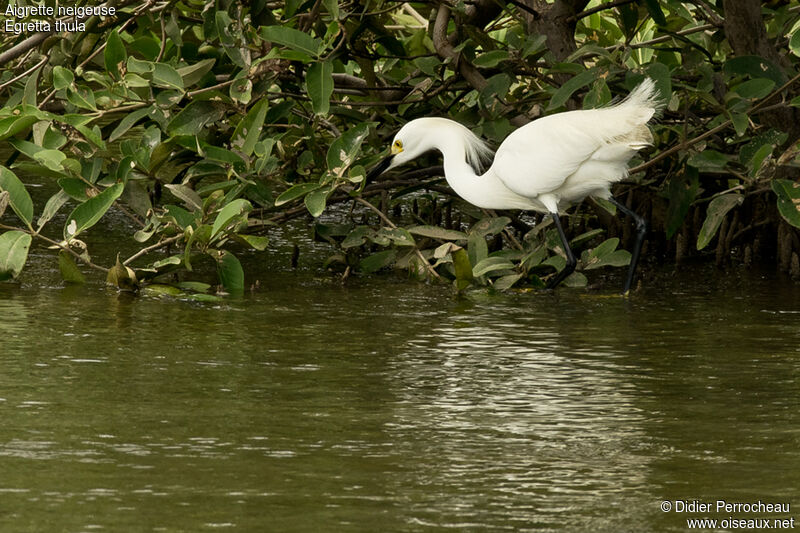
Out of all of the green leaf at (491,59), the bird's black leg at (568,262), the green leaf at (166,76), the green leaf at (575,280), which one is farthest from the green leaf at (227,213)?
the green leaf at (575,280)

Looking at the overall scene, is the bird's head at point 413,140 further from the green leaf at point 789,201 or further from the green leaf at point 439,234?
the green leaf at point 789,201

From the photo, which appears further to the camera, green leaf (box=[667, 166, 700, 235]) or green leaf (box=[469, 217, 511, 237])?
green leaf (box=[469, 217, 511, 237])

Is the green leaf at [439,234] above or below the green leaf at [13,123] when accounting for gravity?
below

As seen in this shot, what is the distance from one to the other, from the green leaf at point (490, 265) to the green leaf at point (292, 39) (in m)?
1.31

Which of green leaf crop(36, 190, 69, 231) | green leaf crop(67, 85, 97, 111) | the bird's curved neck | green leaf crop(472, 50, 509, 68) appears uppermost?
green leaf crop(472, 50, 509, 68)

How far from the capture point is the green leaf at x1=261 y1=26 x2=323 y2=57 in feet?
19.3

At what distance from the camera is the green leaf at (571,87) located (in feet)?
21.0

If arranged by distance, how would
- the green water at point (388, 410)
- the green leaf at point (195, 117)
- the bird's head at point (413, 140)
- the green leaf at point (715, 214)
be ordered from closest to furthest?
1. the green water at point (388, 410)
2. the green leaf at point (195, 117)
3. the green leaf at point (715, 214)
4. the bird's head at point (413, 140)

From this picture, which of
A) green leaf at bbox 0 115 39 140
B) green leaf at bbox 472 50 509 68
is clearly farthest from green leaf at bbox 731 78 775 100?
green leaf at bbox 0 115 39 140

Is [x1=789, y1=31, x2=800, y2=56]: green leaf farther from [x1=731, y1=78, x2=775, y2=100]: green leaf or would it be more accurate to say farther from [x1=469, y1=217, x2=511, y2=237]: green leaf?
[x1=469, y1=217, x2=511, y2=237]: green leaf

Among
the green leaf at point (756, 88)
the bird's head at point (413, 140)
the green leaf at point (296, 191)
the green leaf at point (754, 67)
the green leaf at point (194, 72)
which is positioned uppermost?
the green leaf at point (754, 67)

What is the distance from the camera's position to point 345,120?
7832mm

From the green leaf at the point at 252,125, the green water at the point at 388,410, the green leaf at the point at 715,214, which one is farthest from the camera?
the green leaf at the point at 715,214

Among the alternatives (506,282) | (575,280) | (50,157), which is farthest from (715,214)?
(50,157)
